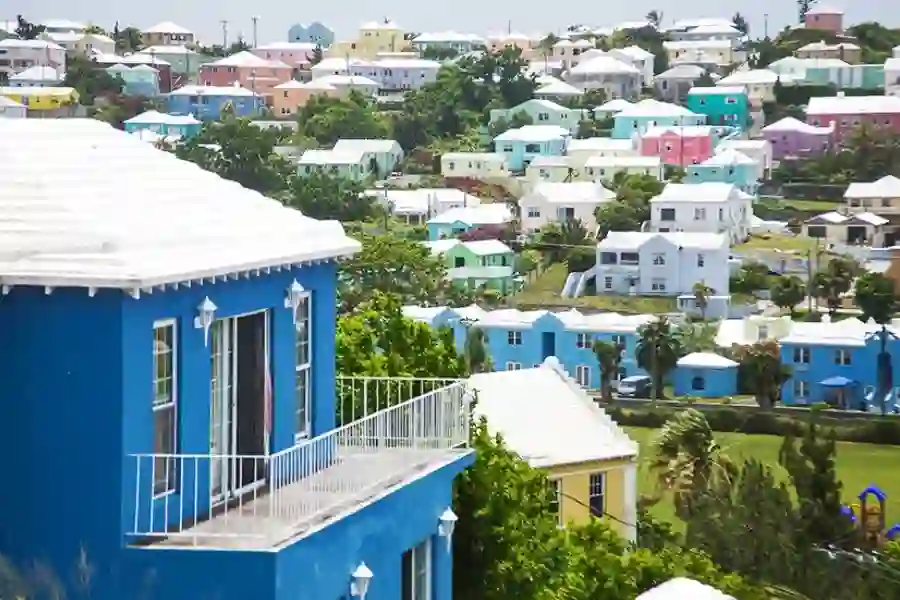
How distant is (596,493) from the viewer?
24.4 meters

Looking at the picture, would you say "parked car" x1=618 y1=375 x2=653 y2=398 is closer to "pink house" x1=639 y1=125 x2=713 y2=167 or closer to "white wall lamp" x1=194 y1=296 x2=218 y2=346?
"pink house" x1=639 y1=125 x2=713 y2=167

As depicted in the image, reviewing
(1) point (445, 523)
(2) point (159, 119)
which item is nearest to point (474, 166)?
(2) point (159, 119)

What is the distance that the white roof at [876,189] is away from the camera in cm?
9306

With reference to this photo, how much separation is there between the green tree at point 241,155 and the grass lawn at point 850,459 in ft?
148

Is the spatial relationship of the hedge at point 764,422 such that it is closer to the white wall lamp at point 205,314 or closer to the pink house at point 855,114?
the white wall lamp at point 205,314

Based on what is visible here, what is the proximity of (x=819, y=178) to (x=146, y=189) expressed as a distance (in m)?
93.2

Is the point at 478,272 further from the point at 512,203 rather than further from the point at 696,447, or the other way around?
the point at 696,447

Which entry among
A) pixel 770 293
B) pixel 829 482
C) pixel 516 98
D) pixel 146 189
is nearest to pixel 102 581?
pixel 146 189

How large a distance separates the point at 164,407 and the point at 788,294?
63808mm

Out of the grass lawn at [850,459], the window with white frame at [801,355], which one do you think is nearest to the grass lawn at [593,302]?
the window with white frame at [801,355]

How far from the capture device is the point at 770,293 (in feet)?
243

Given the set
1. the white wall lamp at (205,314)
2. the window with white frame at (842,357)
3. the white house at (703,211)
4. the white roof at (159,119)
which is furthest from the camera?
the white roof at (159,119)

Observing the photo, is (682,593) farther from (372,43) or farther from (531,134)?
(372,43)

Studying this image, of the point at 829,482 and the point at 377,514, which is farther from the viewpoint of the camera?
the point at 829,482
